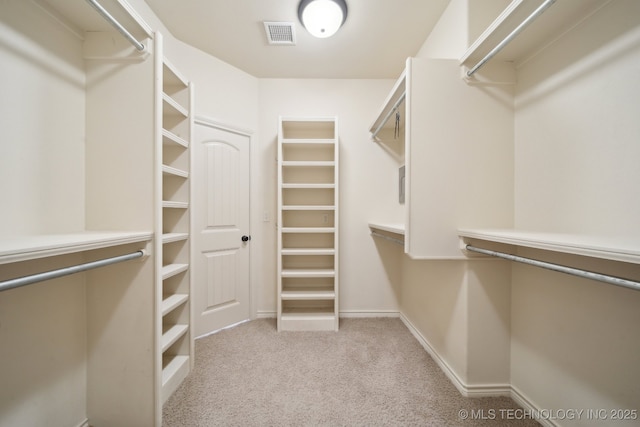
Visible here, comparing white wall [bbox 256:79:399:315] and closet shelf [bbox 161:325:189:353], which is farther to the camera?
white wall [bbox 256:79:399:315]

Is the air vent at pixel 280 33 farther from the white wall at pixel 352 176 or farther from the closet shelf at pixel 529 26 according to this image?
the closet shelf at pixel 529 26

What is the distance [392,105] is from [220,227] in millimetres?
2025

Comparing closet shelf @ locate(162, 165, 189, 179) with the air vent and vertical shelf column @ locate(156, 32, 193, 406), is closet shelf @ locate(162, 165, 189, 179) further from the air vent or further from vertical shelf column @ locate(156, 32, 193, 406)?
the air vent

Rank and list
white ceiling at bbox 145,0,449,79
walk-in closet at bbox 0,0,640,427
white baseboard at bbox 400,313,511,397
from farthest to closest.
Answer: white ceiling at bbox 145,0,449,79 < white baseboard at bbox 400,313,511,397 < walk-in closet at bbox 0,0,640,427

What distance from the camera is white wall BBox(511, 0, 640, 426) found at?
0.94 m

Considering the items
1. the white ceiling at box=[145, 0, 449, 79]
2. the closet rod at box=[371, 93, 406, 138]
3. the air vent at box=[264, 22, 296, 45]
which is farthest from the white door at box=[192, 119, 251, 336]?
the closet rod at box=[371, 93, 406, 138]

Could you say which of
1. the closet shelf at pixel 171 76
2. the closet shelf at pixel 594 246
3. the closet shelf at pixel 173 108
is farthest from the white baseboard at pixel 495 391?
the closet shelf at pixel 171 76

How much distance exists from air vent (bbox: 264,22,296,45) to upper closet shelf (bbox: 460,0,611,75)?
1438mm

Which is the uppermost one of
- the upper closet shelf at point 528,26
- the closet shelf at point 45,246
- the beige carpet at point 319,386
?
the upper closet shelf at point 528,26

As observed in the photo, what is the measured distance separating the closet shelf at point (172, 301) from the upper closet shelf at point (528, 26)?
229 cm

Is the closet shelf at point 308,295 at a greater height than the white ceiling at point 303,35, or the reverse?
the white ceiling at point 303,35

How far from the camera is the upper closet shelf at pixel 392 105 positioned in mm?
1638

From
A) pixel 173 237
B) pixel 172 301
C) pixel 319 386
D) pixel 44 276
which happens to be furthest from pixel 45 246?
pixel 319 386

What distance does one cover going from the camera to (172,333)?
1596 mm
